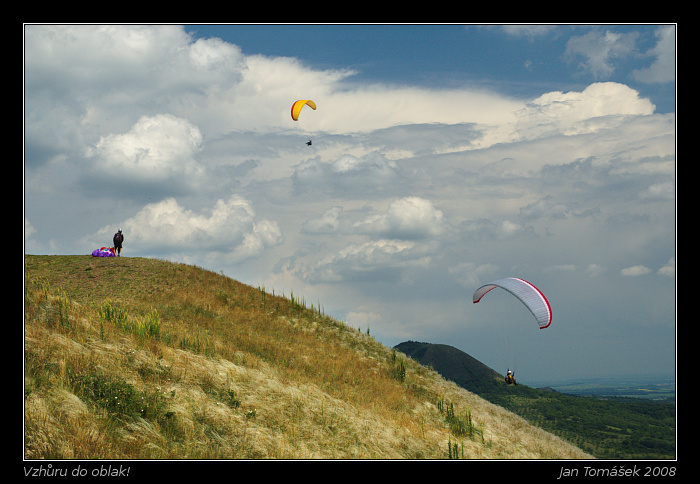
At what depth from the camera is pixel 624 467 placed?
9836 mm

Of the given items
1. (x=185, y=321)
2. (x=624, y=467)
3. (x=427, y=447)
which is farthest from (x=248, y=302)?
(x=624, y=467)

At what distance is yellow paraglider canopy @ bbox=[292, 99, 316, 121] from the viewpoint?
1157 inches

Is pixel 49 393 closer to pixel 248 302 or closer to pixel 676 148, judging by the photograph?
pixel 676 148

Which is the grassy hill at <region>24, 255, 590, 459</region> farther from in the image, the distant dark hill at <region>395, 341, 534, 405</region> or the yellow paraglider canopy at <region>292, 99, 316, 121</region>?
the distant dark hill at <region>395, 341, 534, 405</region>

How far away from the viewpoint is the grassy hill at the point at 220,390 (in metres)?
Result: 10.9

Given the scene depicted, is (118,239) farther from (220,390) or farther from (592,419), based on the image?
Result: (592,419)

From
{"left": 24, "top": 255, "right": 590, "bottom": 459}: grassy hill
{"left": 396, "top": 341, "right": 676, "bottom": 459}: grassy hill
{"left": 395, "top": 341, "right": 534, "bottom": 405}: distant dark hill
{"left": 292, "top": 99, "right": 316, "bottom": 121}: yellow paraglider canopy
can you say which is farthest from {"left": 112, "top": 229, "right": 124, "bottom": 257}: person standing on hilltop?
{"left": 395, "top": 341, "right": 534, "bottom": 405}: distant dark hill

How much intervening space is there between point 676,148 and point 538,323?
10.2m

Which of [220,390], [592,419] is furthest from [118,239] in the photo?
[592,419]

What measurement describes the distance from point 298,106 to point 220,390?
20868 millimetres

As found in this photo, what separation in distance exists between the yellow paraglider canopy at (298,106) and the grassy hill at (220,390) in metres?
13.4

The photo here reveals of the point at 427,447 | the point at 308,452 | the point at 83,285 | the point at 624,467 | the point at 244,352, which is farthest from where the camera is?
the point at 83,285

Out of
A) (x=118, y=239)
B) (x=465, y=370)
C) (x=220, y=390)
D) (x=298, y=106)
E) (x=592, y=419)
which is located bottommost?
(x=465, y=370)

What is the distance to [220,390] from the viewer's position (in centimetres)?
1473
